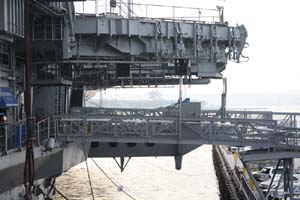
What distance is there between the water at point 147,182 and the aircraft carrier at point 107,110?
7.52 metres

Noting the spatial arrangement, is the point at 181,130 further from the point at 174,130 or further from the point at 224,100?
the point at 224,100

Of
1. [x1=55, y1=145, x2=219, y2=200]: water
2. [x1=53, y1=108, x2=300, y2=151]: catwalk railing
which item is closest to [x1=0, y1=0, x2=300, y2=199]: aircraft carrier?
[x1=53, y1=108, x2=300, y2=151]: catwalk railing

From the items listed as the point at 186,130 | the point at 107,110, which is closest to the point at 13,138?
the point at 186,130

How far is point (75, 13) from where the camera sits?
25.8 meters

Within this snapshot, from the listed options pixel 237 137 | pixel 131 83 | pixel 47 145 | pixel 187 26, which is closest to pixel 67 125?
pixel 47 145

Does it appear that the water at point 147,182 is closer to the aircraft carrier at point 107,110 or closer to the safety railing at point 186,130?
the aircraft carrier at point 107,110

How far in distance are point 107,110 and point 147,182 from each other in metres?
12.7

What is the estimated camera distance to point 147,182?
44844mm

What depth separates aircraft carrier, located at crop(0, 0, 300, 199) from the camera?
1950cm

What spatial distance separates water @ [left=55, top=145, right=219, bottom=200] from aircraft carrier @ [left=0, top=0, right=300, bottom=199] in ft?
24.7

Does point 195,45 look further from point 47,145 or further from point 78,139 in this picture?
point 47,145

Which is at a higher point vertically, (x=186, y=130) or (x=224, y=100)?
(x=224, y=100)

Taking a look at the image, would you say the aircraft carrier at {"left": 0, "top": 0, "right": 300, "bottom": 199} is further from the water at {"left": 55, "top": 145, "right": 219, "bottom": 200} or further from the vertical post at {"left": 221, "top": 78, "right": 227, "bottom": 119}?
the water at {"left": 55, "top": 145, "right": 219, "bottom": 200}

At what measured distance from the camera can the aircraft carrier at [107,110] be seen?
19.5m
